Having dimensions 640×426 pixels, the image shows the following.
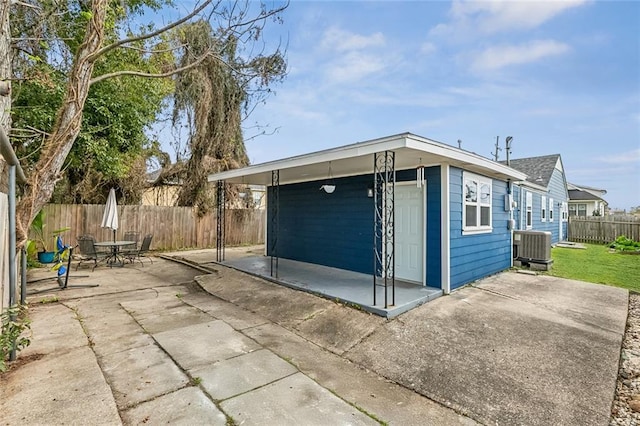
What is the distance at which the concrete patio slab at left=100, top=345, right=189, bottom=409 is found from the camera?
2.56 m

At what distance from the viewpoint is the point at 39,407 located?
7.72 feet

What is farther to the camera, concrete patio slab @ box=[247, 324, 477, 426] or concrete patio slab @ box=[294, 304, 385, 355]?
concrete patio slab @ box=[294, 304, 385, 355]

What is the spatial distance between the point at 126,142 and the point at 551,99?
Answer: 1564cm

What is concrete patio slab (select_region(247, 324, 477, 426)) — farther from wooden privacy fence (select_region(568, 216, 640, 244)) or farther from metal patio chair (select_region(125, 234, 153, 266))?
wooden privacy fence (select_region(568, 216, 640, 244))

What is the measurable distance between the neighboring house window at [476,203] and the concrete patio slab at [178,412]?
5299mm

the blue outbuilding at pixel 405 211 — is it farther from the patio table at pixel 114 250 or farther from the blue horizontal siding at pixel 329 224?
the patio table at pixel 114 250

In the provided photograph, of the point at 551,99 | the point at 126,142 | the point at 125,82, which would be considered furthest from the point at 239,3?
the point at 551,99

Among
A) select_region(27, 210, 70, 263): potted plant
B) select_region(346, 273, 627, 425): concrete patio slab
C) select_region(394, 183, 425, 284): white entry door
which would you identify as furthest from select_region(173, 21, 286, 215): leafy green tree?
select_region(346, 273, 627, 425): concrete patio slab

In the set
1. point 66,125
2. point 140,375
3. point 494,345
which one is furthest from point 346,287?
point 66,125

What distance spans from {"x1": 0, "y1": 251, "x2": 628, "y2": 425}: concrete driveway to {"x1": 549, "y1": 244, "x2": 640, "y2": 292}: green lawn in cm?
173

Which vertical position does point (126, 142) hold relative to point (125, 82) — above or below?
below

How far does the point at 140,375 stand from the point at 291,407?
1567mm

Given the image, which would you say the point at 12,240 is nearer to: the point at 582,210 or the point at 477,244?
the point at 477,244

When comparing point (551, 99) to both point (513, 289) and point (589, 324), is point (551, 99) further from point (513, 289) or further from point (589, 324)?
point (589, 324)
